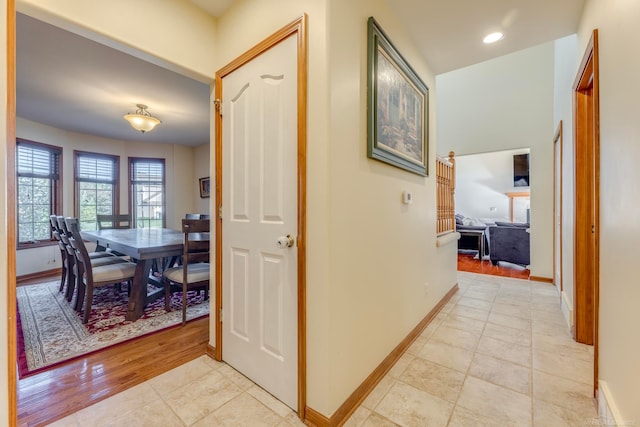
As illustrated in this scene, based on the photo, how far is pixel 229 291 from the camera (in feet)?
5.80

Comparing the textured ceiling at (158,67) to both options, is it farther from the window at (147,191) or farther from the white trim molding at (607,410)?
the white trim molding at (607,410)

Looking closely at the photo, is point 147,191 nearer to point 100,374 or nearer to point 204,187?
point 204,187

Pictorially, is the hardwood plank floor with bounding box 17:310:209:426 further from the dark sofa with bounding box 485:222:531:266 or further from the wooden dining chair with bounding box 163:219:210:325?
the dark sofa with bounding box 485:222:531:266

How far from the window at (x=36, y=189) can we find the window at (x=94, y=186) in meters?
0.31

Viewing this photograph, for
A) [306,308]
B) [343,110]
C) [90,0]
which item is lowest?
[306,308]

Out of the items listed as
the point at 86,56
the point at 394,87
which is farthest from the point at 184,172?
the point at 394,87

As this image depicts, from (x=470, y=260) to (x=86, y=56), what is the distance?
21.6 feet

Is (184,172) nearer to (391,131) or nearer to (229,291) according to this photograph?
(229,291)

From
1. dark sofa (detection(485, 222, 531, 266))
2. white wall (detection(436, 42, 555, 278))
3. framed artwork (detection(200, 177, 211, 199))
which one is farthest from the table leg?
dark sofa (detection(485, 222, 531, 266))

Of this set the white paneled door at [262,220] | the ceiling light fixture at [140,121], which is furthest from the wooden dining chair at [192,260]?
the ceiling light fixture at [140,121]

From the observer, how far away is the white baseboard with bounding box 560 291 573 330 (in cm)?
228

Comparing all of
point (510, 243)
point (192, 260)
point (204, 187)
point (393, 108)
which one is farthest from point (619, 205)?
point (204, 187)

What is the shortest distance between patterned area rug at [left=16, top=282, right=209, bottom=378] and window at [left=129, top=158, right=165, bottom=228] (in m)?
2.48

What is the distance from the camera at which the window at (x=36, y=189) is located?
4074 millimetres
